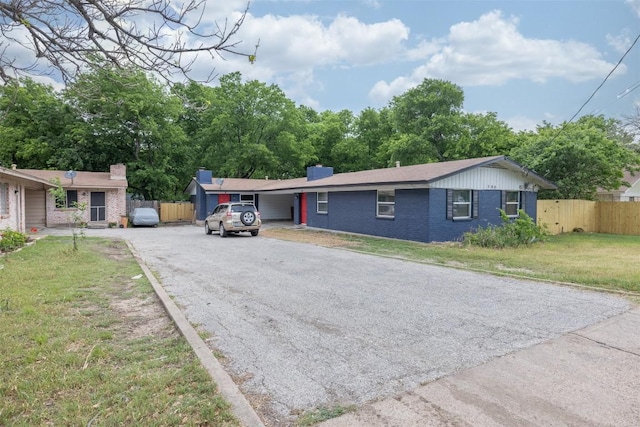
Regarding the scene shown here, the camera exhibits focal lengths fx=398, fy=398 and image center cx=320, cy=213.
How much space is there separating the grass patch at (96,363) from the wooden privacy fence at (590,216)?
18767 mm

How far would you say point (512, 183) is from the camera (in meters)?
17.6

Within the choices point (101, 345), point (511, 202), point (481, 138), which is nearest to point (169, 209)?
point (511, 202)

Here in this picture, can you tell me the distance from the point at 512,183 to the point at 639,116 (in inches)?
409

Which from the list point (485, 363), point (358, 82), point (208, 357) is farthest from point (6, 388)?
point (358, 82)

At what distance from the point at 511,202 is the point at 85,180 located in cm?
2571

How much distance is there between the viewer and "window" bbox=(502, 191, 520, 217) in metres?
17.4

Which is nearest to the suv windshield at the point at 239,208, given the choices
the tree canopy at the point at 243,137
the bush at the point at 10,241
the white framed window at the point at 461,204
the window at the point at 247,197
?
the bush at the point at 10,241

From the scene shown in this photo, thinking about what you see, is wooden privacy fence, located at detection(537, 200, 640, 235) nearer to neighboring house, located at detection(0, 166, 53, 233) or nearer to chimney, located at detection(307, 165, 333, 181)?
chimney, located at detection(307, 165, 333, 181)

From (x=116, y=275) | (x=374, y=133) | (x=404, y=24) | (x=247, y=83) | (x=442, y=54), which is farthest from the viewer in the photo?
(x=374, y=133)

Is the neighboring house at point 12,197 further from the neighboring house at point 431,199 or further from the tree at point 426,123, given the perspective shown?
the tree at point 426,123

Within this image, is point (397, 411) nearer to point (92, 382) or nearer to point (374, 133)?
point (92, 382)

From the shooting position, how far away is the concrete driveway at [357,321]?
360 cm

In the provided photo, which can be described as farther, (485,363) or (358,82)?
(358,82)

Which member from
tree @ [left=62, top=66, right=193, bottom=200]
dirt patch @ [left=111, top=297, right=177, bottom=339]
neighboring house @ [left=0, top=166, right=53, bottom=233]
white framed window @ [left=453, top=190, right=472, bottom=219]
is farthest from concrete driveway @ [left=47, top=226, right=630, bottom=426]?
tree @ [left=62, top=66, right=193, bottom=200]
